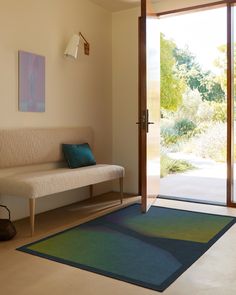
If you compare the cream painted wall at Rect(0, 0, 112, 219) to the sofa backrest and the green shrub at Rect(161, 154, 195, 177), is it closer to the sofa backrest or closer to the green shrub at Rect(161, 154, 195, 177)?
the sofa backrest

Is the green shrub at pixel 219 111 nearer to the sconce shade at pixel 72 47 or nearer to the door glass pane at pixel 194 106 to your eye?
the door glass pane at pixel 194 106

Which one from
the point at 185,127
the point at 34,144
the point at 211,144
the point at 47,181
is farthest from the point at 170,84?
the point at 47,181

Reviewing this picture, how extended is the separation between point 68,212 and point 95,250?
4.07 feet

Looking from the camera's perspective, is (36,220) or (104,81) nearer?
(36,220)

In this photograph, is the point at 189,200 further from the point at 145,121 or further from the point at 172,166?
the point at 145,121

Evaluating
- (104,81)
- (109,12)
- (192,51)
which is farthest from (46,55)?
(192,51)

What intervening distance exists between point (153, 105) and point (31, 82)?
1.39 metres

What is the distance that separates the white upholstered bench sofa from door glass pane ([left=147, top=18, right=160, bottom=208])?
418mm

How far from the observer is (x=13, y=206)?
11.4 feet

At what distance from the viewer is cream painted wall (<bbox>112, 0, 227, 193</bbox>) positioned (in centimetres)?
474

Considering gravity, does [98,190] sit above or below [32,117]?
below

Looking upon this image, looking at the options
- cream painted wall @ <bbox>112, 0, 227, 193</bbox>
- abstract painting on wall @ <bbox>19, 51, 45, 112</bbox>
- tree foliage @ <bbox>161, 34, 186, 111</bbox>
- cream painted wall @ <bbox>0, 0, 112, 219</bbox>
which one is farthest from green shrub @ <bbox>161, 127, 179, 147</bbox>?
abstract painting on wall @ <bbox>19, 51, 45, 112</bbox>

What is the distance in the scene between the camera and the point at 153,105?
13.2 ft

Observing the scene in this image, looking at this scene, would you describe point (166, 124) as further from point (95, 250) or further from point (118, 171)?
point (95, 250)
